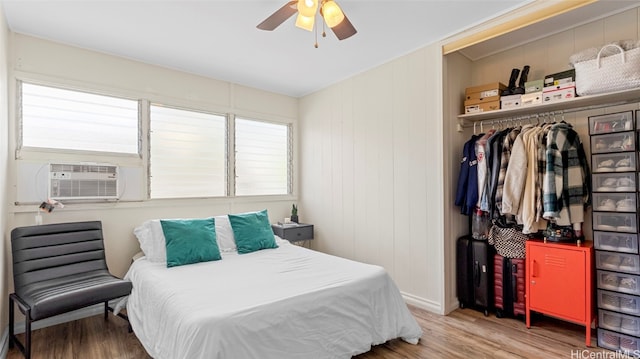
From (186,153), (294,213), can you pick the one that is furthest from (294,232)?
(186,153)

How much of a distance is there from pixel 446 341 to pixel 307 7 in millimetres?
2661

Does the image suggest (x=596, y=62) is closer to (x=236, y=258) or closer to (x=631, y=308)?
(x=631, y=308)

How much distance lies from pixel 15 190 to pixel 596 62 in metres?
4.82

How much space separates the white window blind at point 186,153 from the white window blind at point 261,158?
24cm

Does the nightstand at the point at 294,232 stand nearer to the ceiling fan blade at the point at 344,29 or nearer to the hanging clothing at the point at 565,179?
the ceiling fan blade at the point at 344,29

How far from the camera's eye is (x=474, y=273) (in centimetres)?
311

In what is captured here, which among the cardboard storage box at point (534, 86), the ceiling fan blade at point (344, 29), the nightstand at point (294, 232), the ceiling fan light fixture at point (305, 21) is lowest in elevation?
the nightstand at point (294, 232)

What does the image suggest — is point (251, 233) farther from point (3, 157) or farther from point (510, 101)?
point (510, 101)

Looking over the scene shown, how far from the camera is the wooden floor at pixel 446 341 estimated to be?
238 cm

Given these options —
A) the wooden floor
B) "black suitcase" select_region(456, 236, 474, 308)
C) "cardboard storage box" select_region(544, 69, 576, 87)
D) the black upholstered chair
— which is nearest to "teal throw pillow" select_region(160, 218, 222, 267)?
the black upholstered chair

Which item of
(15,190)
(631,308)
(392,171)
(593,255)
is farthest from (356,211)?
(15,190)

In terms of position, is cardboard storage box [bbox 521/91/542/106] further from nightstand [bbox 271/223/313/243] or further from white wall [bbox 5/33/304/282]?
white wall [bbox 5/33/304/282]

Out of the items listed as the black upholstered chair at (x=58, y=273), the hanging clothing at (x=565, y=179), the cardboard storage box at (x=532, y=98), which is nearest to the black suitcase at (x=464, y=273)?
the hanging clothing at (x=565, y=179)

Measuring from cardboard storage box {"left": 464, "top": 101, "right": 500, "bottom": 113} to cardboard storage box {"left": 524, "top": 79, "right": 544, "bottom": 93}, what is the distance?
25 cm
